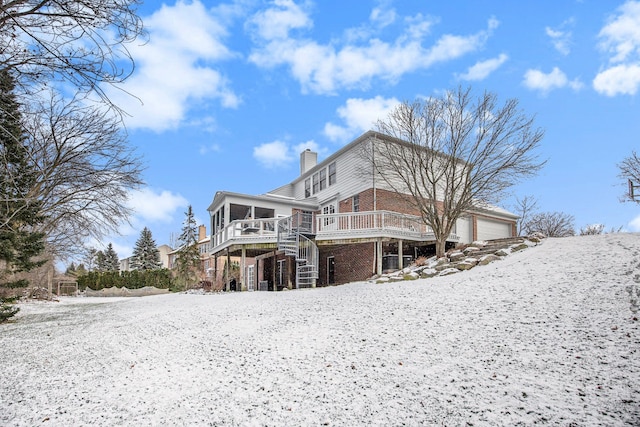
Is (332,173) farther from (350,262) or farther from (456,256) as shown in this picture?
(456,256)

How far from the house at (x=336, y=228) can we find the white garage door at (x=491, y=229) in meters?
0.02

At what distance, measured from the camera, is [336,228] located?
18.0 metres

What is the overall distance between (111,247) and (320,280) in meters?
45.0

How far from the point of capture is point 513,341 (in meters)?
5.98

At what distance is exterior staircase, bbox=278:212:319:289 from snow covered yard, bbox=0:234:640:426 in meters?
6.72

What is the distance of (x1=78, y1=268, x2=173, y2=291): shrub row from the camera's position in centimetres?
3309

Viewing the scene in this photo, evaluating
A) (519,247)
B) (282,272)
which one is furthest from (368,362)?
(282,272)

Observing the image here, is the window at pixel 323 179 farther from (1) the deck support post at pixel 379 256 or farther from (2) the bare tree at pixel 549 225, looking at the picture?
(2) the bare tree at pixel 549 225

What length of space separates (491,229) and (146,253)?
3893 cm

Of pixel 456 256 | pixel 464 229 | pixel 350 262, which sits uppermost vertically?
pixel 464 229

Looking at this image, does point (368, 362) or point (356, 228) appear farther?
point (356, 228)

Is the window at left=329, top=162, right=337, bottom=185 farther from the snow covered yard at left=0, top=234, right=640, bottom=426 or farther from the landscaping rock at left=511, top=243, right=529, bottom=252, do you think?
the snow covered yard at left=0, top=234, right=640, bottom=426

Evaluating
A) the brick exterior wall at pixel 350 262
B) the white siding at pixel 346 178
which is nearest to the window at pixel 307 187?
the white siding at pixel 346 178

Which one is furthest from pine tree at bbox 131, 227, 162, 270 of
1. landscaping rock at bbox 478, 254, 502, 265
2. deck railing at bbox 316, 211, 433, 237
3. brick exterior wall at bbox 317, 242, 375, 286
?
landscaping rock at bbox 478, 254, 502, 265
